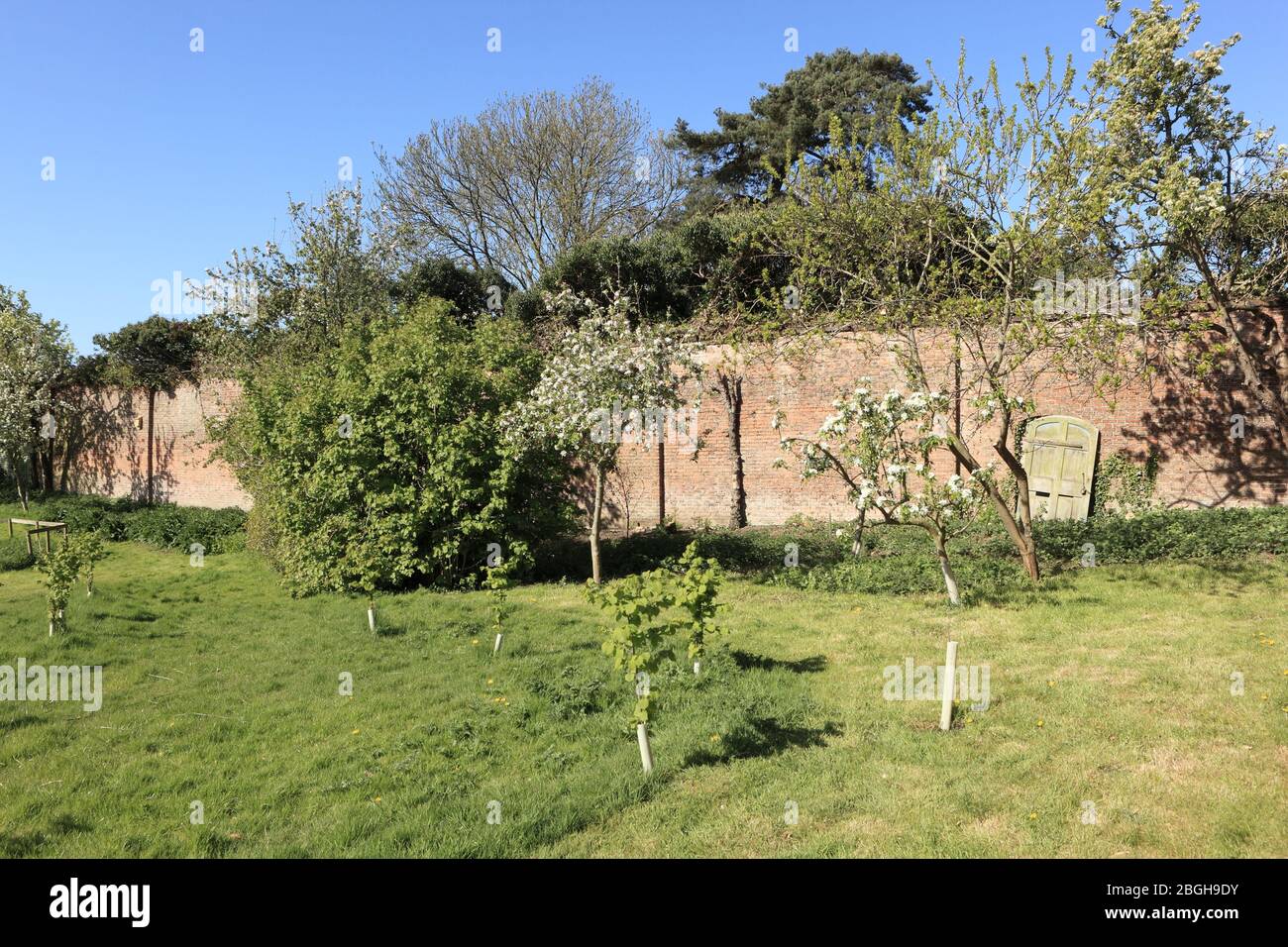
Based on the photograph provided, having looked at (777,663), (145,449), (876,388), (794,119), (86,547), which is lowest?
(777,663)

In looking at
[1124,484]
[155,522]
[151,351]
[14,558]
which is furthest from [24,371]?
[1124,484]

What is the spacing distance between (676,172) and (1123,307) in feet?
68.5

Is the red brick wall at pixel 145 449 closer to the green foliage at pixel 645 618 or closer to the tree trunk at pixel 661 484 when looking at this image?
the tree trunk at pixel 661 484

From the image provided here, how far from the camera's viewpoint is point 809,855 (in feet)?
13.2

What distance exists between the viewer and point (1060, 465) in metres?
12.8

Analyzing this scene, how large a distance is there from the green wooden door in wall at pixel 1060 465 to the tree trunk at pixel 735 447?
4.97m

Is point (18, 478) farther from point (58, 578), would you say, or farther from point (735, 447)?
point (735, 447)

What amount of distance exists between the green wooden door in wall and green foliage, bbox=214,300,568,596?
7749mm

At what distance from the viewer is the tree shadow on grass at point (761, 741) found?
531 centimetres

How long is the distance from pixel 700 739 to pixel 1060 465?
988cm

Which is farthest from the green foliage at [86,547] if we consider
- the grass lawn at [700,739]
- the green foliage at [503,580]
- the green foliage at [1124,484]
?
the green foliage at [1124,484]

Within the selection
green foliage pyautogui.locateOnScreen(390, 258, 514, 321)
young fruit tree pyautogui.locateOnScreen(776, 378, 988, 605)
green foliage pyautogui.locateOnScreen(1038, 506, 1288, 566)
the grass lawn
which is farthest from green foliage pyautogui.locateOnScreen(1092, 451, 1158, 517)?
green foliage pyautogui.locateOnScreen(390, 258, 514, 321)

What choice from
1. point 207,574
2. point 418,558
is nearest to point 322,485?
point 418,558
